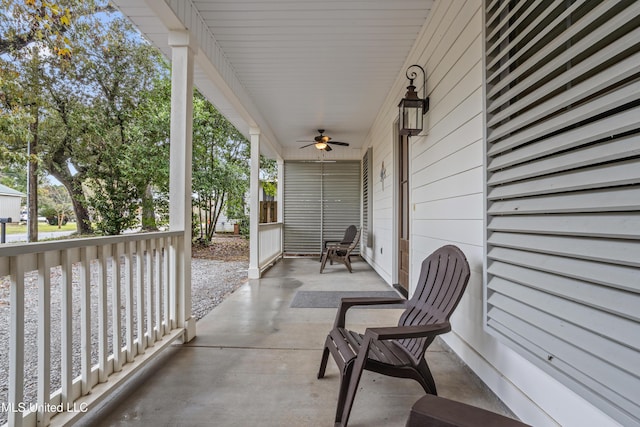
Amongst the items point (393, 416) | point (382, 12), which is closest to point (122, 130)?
point (382, 12)

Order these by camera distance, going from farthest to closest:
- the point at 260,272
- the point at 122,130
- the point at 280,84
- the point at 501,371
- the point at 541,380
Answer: the point at 122,130 < the point at 260,272 < the point at 280,84 < the point at 501,371 < the point at 541,380

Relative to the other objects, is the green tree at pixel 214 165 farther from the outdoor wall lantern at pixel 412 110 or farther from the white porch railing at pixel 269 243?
Result: the outdoor wall lantern at pixel 412 110

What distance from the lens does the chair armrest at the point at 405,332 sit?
4.77 ft

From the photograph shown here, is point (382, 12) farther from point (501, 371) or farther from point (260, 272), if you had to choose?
point (260, 272)

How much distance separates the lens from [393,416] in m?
1.58

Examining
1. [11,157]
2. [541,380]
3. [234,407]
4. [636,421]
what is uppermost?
[11,157]

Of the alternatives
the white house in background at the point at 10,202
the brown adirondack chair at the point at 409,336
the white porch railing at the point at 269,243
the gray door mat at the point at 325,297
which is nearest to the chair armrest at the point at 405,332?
the brown adirondack chair at the point at 409,336

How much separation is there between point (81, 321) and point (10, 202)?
1.63 metres

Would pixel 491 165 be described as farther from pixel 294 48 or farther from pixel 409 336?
pixel 294 48

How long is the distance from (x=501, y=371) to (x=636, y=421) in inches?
36.0

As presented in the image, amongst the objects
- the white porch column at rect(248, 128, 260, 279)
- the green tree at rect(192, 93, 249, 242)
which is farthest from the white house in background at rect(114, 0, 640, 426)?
the green tree at rect(192, 93, 249, 242)

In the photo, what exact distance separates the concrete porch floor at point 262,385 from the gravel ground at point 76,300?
578 mm

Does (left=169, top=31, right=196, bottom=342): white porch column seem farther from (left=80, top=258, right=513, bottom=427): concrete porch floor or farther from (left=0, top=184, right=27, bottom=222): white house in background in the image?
(left=0, top=184, right=27, bottom=222): white house in background

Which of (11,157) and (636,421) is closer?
(636,421)
